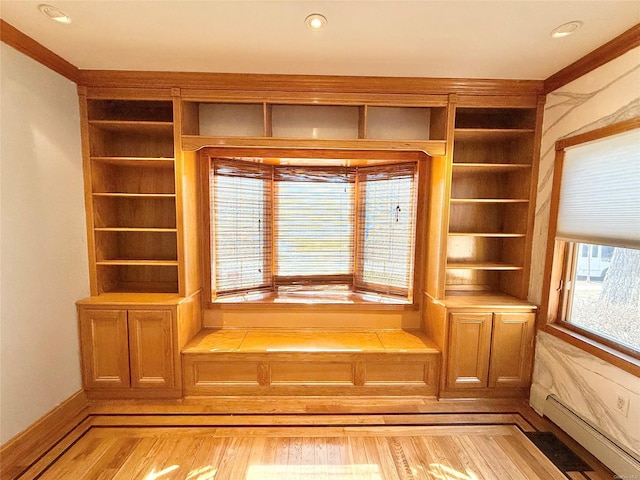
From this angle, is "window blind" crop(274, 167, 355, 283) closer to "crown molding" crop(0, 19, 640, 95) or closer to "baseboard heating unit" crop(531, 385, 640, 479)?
"crown molding" crop(0, 19, 640, 95)

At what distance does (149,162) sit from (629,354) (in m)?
3.63

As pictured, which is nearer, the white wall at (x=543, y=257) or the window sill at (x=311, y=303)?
the white wall at (x=543, y=257)

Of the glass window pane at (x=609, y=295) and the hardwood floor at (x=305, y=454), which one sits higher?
the glass window pane at (x=609, y=295)

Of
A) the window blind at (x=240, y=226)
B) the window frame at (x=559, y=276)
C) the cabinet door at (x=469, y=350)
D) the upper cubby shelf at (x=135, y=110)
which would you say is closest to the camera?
the window frame at (x=559, y=276)

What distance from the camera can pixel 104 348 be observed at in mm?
2375

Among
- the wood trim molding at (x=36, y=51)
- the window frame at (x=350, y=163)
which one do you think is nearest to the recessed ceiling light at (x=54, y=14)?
the wood trim molding at (x=36, y=51)

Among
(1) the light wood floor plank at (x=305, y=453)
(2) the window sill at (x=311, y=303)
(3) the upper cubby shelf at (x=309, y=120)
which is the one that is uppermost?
(3) the upper cubby shelf at (x=309, y=120)

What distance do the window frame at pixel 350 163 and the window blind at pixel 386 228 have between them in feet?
0.18

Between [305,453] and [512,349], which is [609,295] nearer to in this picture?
[512,349]

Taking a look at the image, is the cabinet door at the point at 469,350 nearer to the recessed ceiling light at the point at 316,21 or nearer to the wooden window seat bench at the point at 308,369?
the wooden window seat bench at the point at 308,369

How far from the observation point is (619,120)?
183cm

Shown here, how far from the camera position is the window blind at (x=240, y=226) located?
283 centimetres

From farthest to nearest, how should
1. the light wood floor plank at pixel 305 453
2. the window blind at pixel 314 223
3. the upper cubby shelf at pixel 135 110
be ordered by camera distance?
the window blind at pixel 314 223, the upper cubby shelf at pixel 135 110, the light wood floor plank at pixel 305 453

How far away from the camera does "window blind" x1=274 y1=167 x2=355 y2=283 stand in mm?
3068
